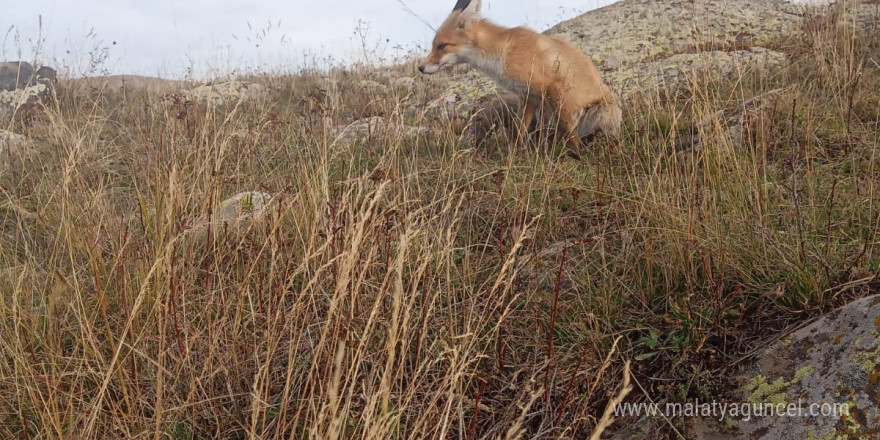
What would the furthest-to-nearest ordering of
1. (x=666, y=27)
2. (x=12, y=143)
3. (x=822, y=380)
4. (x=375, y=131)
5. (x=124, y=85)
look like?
(x=124, y=85), (x=666, y=27), (x=12, y=143), (x=375, y=131), (x=822, y=380)

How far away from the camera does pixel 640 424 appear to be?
2115mm

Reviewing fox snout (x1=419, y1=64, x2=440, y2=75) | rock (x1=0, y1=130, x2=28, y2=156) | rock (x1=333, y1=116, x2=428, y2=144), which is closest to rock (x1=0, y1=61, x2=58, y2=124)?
rock (x1=0, y1=130, x2=28, y2=156)

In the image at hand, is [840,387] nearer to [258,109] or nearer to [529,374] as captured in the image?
[529,374]

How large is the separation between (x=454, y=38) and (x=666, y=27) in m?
3.61

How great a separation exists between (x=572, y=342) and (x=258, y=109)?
5526mm

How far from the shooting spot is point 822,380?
6.31 ft

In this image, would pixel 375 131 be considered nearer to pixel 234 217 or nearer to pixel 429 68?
pixel 234 217

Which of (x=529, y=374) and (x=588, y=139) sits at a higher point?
(x=588, y=139)

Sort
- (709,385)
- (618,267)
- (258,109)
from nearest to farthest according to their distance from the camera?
1. (709,385)
2. (618,267)
3. (258,109)

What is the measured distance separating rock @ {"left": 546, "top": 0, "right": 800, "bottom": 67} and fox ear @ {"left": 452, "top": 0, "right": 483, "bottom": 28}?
2.11 meters

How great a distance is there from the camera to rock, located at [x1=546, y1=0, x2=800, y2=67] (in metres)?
7.83

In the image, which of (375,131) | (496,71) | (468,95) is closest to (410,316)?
(375,131)

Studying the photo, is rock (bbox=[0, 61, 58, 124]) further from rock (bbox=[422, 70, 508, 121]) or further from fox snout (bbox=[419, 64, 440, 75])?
rock (bbox=[422, 70, 508, 121])

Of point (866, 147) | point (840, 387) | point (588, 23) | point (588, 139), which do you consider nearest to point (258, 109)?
point (588, 139)
